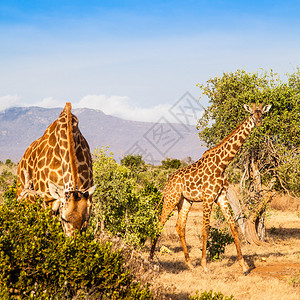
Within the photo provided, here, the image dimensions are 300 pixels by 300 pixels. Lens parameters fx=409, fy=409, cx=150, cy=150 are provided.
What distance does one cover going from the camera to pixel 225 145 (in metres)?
12.2

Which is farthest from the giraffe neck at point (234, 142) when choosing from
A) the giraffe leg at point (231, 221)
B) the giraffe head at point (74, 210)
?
the giraffe head at point (74, 210)

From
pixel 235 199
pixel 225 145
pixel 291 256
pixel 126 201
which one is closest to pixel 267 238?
pixel 235 199

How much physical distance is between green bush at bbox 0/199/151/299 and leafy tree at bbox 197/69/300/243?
10716 millimetres

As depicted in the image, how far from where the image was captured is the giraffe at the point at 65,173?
6.06 metres

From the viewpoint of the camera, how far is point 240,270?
12164mm

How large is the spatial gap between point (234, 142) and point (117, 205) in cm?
392

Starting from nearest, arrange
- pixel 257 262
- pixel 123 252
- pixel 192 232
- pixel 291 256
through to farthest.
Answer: pixel 123 252
pixel 257 262
pixel 291 256
pixel 192 232

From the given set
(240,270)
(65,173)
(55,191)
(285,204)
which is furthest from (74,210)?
(285,204)

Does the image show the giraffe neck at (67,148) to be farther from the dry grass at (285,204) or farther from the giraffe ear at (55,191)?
the dry grass at (285,204)

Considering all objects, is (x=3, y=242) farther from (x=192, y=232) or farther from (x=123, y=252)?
(x=192, y=232)

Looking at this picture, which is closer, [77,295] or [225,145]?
[77,295]

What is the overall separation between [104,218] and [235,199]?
8.64 m

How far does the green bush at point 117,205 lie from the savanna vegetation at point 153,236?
1.1 inches

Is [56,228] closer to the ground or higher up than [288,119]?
closer to the ground
